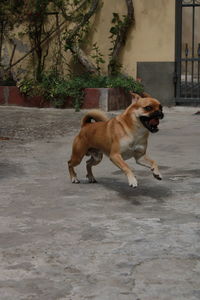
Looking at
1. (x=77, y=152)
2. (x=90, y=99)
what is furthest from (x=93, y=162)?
(x=90, y=99)

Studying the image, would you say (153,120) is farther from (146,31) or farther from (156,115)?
(146,31)

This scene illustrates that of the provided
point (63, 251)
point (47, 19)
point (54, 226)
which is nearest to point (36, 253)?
point (63, 251)

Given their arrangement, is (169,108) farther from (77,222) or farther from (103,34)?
(77,222)

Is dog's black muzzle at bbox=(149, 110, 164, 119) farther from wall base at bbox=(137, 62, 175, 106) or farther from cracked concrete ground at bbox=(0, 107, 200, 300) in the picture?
wall base at bbox=(137, 62, 175, 106)

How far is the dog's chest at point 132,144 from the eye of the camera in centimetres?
517

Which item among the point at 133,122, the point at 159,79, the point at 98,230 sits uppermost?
the point at 159,79

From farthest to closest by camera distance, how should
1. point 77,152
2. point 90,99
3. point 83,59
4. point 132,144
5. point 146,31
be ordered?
1. point 83,59
2. point 146,31
3. point 90,99
4. point 77,152
5. point 132,144

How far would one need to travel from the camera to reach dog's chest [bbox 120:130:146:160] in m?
5.17

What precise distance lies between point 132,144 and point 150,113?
332 mm

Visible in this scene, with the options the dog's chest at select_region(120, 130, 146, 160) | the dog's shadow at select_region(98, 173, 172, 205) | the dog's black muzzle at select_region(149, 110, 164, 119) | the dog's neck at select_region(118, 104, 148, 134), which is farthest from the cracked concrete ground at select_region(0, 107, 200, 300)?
the dog's black muzzle at select_region(149, 110, 164, 119)

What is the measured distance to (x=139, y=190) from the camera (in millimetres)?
5391

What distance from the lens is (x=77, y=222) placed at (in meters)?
4.31

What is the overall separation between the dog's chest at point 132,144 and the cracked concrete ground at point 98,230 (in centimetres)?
35

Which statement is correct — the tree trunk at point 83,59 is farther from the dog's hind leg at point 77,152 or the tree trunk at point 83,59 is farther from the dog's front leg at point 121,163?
the dog's front leg at point 121,163
